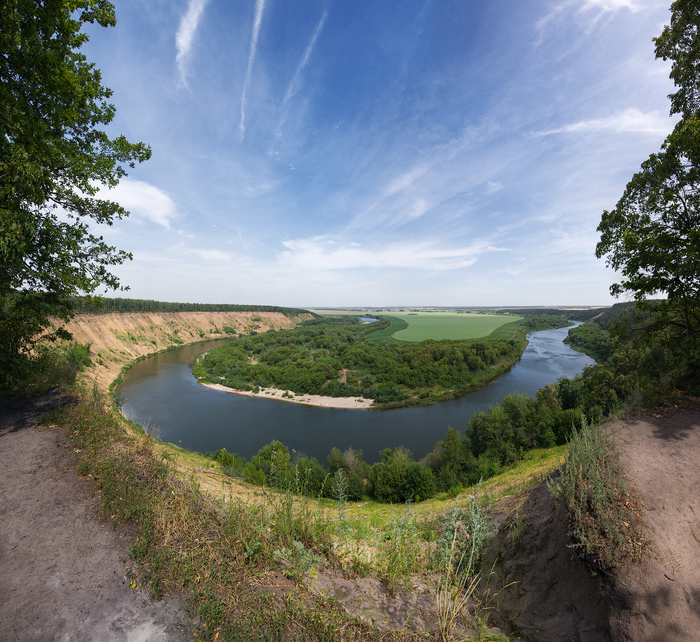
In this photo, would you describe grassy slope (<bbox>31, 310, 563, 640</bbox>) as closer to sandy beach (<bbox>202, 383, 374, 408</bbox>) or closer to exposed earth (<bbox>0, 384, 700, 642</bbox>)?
exposed earth (<bbox>0, 384, 700, 642</bbox>)

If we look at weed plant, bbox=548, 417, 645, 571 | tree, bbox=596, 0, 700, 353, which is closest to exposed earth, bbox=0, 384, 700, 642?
weed plant, bbox=548, 417, 645, 571

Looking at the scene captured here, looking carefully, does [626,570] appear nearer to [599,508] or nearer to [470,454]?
[599,508]

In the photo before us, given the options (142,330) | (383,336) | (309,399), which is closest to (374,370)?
(309,399)

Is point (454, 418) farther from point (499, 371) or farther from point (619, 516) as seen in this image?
point (619, 516)

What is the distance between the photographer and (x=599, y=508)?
3.42 m

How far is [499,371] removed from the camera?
5903cm

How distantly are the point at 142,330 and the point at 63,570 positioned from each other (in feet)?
308

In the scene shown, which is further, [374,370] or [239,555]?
[374,370]

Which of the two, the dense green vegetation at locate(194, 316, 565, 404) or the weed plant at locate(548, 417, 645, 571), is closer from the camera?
the weed plant at locate(548, 417, 645, 571)

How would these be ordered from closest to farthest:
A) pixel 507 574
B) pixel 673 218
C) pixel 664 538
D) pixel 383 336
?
pixel 664 538 < pixel 507 574 < pixel 673 218 < pixel 383 336

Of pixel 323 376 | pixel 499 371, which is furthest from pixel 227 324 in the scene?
pixel 499 371

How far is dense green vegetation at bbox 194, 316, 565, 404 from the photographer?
50.7 metres

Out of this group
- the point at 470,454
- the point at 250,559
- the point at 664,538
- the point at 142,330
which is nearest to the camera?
the point at 250,559

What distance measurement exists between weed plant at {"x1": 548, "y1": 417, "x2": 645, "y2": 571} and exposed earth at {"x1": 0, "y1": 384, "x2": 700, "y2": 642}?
148 mm
